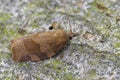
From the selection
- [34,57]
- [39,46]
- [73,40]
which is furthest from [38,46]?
[73,40]

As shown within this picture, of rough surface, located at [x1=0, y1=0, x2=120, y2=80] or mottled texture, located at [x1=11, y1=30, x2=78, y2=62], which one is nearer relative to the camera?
rough surface, located at [x1=0, y1=0, x2=120, y2=80]

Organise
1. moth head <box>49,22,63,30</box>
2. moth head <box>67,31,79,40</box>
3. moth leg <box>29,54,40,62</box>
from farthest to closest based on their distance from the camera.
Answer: moth head <box>49,22,63,30</box> < moth head <box>67,31,79,40</box> < moth leg <box>29,54,40,62</box>

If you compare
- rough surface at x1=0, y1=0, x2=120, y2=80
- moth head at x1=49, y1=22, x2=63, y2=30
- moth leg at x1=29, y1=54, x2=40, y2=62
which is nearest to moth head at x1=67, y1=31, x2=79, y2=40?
rough surface at x1=0, y1=0, x2=120, y2=80

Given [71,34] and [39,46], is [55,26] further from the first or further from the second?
[39,46]

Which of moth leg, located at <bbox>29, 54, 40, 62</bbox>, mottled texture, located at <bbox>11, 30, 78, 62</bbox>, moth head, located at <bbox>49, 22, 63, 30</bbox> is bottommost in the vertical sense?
moth leg, located at <bbox>29, 54, 40, 62</bbox>

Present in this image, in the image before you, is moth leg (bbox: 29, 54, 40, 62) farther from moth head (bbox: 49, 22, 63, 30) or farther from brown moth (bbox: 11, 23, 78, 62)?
moth head (bbox: 49, 22, 63, 30)
